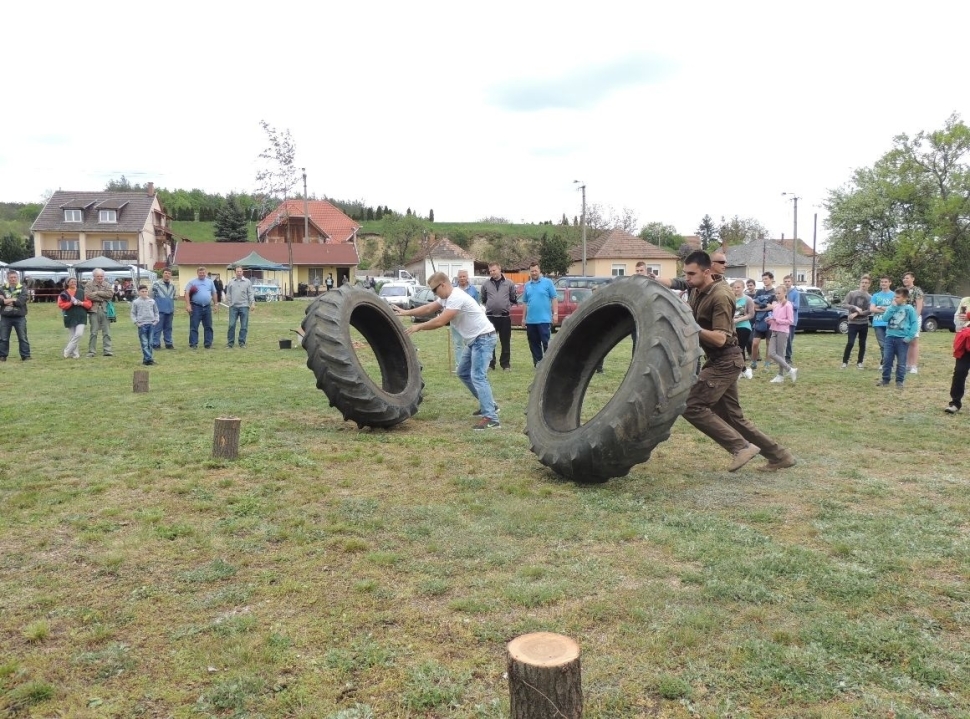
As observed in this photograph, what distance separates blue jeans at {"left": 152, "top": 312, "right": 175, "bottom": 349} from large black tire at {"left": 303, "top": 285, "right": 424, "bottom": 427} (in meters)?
8.33

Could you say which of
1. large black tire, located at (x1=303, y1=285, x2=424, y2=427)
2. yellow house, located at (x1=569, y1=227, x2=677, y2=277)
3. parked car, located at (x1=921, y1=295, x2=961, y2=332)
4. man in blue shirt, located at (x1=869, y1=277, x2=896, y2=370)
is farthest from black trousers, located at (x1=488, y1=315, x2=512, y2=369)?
yellow house, located at (x1=569, y1=227, x2=677, y2=277)

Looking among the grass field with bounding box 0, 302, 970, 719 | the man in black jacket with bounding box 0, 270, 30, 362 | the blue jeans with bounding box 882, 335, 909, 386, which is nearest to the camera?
the grass field with bounding box 0, 302, 970, 719

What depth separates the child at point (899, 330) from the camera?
34.6 ft

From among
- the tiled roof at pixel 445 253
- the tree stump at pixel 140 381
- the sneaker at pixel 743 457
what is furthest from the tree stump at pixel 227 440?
the tiled roof at pixel 445 253

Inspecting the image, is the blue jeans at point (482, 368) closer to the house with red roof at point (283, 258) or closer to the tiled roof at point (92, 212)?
the house with red roof at point (283, 258)

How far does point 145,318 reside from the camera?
12.8 metres

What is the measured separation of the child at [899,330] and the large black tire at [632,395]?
6468 millimetres

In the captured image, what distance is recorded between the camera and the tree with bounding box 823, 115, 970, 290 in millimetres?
37656

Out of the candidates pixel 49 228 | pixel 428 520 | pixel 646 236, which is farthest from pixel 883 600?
pixel 646 236

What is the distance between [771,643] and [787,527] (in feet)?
5.42

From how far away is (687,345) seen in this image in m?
4.96

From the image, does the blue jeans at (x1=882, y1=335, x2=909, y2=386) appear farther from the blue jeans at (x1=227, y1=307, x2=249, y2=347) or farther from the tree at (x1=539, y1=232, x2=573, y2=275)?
the tree at (x1=539, y1=232, x2=573, y2=275)

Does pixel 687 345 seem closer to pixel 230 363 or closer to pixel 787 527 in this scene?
pixel 787 527

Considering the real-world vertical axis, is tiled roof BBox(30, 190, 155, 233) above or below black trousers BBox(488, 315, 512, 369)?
above
